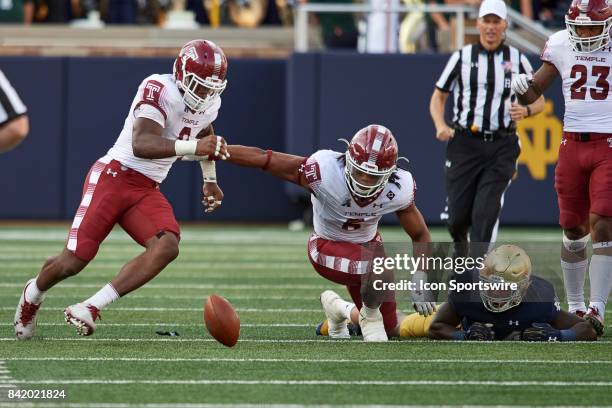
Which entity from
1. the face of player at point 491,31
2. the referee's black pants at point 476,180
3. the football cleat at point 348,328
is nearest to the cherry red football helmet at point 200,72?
the football cleat at point 348,328

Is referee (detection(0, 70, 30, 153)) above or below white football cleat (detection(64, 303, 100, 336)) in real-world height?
above

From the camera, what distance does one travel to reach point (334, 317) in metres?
6.16

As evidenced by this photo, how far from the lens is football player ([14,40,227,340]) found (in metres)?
5.90

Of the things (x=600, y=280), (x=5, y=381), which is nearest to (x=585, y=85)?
(x=600, y=280)

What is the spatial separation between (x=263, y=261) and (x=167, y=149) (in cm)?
444

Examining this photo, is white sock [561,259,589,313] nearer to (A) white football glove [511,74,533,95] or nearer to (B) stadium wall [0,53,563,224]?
(A) white football glove [511,74,533,95]

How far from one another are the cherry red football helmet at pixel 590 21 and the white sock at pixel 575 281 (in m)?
1.07

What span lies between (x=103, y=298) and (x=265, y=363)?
937 millimetres

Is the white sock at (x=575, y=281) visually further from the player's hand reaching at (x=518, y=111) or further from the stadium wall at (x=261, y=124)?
the stadium wall at (x=261, y=124)

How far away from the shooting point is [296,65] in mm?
13008


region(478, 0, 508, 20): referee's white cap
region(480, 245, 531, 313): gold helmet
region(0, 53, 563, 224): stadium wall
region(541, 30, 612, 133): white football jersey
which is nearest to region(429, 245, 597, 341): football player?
region(480, 245, 531, 313): gold helmet

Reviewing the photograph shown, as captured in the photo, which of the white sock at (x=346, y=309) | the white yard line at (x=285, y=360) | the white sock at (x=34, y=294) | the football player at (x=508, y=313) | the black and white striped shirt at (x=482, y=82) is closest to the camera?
the white yard line at (x=285, y=360)

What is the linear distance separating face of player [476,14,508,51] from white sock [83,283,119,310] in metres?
3.30

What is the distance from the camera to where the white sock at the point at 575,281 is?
666cm
